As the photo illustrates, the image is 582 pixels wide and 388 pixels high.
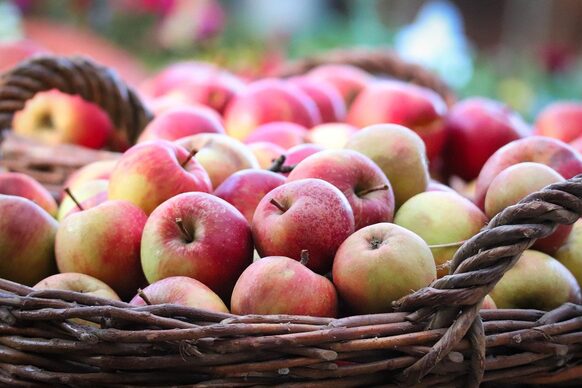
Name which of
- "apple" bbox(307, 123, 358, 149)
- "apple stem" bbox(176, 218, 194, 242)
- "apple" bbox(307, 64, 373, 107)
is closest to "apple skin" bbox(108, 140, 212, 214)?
"apple stem" bbox(176, 218, 194, 242)

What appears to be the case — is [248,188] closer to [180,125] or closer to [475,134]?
[180,125]

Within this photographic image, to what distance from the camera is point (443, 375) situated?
0.76 meters

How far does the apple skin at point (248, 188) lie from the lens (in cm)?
98

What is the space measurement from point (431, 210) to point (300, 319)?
34 cm

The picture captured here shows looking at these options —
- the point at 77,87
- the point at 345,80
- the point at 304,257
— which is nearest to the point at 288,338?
the point at 304,257

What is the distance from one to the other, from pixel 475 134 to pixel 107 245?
3.25ft

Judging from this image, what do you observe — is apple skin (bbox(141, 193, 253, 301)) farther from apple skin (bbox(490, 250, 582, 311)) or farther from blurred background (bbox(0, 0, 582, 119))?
blurred background (bbox(0, 0, 582, 119))

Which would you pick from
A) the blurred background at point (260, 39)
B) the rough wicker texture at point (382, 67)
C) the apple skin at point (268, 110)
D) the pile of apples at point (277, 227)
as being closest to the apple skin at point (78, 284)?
the pile of apples at point (277, 227)

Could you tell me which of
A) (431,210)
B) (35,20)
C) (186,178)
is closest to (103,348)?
(186,178)

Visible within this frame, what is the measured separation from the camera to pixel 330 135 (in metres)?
1.47

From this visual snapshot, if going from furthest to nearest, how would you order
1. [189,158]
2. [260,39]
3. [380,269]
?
[260,39] → [189,158] → [380,269]

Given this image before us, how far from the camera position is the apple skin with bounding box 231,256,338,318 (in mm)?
792

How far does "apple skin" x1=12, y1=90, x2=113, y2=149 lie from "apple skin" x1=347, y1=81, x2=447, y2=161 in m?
0.65

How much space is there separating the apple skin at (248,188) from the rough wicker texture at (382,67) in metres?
1.22
